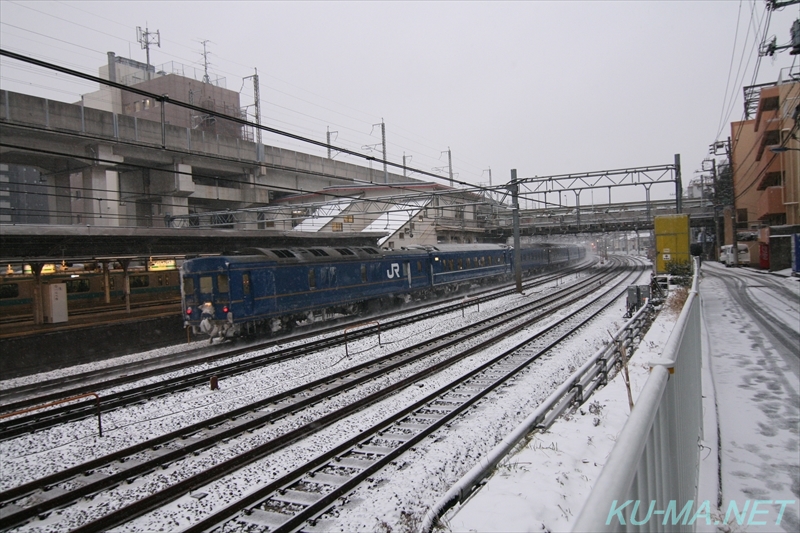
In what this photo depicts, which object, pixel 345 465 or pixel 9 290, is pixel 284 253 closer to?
pixel 345 465

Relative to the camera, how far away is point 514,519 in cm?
417

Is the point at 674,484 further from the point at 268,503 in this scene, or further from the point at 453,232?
the point at 453,232

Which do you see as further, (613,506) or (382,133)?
(382,133)

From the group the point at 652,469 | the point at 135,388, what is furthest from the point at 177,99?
the point at 652,469

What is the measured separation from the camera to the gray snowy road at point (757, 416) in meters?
4.71

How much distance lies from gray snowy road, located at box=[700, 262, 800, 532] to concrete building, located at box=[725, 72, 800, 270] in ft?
46.2

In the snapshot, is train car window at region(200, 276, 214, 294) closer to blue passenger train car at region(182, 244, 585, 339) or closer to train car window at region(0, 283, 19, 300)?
blue passenger train car at region(182, 244, 585, 339)

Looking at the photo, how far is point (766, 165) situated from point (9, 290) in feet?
160

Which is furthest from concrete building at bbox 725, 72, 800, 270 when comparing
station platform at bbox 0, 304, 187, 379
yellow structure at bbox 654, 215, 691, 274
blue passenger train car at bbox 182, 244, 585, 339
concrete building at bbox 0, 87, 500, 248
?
station platform at bbox 0, 304, 187, 379

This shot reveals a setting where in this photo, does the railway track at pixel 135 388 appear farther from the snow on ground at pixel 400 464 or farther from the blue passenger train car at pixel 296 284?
the snow on ground at pixel 400 464

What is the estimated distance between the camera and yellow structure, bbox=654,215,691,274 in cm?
2259

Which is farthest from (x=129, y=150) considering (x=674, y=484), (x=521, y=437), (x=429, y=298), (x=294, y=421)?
(x=674, y=484)

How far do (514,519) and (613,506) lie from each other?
2.93m

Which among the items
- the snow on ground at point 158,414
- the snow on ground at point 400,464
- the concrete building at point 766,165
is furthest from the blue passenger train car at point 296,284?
the concrete building at point 766,165
